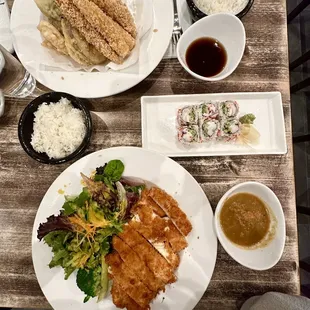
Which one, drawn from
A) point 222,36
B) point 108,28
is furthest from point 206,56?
point 108,28

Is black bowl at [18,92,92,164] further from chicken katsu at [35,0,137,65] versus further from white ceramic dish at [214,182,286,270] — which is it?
white ceramic dish at [214,182,286,270]

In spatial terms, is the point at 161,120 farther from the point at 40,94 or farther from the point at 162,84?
the point at 40,94

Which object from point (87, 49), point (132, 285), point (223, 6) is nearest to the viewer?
point (132, 285)

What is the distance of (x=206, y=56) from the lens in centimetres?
183

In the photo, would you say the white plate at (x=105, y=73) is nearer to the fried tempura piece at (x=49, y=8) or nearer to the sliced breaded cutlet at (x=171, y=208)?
the fried tempura piece at (x=49, y=8)

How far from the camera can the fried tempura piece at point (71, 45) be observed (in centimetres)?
170

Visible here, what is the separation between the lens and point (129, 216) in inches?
67.0

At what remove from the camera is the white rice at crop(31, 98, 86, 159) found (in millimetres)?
1730

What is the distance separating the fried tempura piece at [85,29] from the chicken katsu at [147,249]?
0.64 meters

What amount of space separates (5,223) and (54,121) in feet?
1.81

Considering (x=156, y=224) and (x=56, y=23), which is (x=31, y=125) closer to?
(x=56, y=23)

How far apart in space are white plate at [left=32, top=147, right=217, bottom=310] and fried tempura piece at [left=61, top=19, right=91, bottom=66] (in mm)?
443

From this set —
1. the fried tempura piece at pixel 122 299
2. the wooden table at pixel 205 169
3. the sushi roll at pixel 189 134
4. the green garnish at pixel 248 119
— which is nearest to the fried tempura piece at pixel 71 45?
the wooden table at pixel 205 169

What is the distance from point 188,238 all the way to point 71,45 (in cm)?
101
